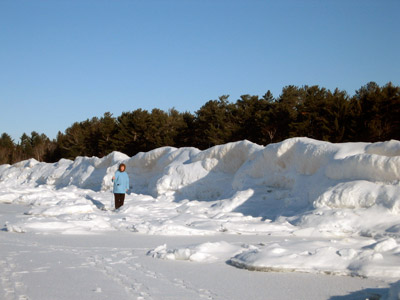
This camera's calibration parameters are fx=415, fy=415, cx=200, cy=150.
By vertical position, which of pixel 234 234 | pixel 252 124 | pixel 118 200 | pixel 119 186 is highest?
pixel 252 124

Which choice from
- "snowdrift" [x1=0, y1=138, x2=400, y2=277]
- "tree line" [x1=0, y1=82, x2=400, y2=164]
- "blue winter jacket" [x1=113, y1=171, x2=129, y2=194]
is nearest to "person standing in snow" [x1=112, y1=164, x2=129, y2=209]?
"blue winter jacket" [x1=113, y1=171, x2=129, y2=194]

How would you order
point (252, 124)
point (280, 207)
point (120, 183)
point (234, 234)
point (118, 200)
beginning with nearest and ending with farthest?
point (234, 234), point (280, 207), point (120, 183), point (118, 200), point (252, 124)

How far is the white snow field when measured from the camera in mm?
3469

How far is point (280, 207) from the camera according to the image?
30.0 feet

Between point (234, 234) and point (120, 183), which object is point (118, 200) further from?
point (234, 234)

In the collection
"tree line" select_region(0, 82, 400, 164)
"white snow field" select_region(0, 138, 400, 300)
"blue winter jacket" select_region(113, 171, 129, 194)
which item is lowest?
"white snow field" select_region(0, 138, 400, 300)

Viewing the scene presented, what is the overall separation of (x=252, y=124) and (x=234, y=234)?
23644 mm

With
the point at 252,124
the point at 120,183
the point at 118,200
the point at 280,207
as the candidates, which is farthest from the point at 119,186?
the point at 252,124

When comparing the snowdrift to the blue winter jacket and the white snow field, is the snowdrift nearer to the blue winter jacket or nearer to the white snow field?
the white snow field

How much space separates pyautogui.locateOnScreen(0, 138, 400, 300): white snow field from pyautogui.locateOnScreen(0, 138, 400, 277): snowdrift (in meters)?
0.02

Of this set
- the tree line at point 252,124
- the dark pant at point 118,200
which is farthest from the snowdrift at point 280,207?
the tree line at point 252,124

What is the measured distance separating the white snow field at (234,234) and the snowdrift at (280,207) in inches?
0.8

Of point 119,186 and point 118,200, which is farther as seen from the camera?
point 118,200

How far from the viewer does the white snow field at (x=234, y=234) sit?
3469mm
